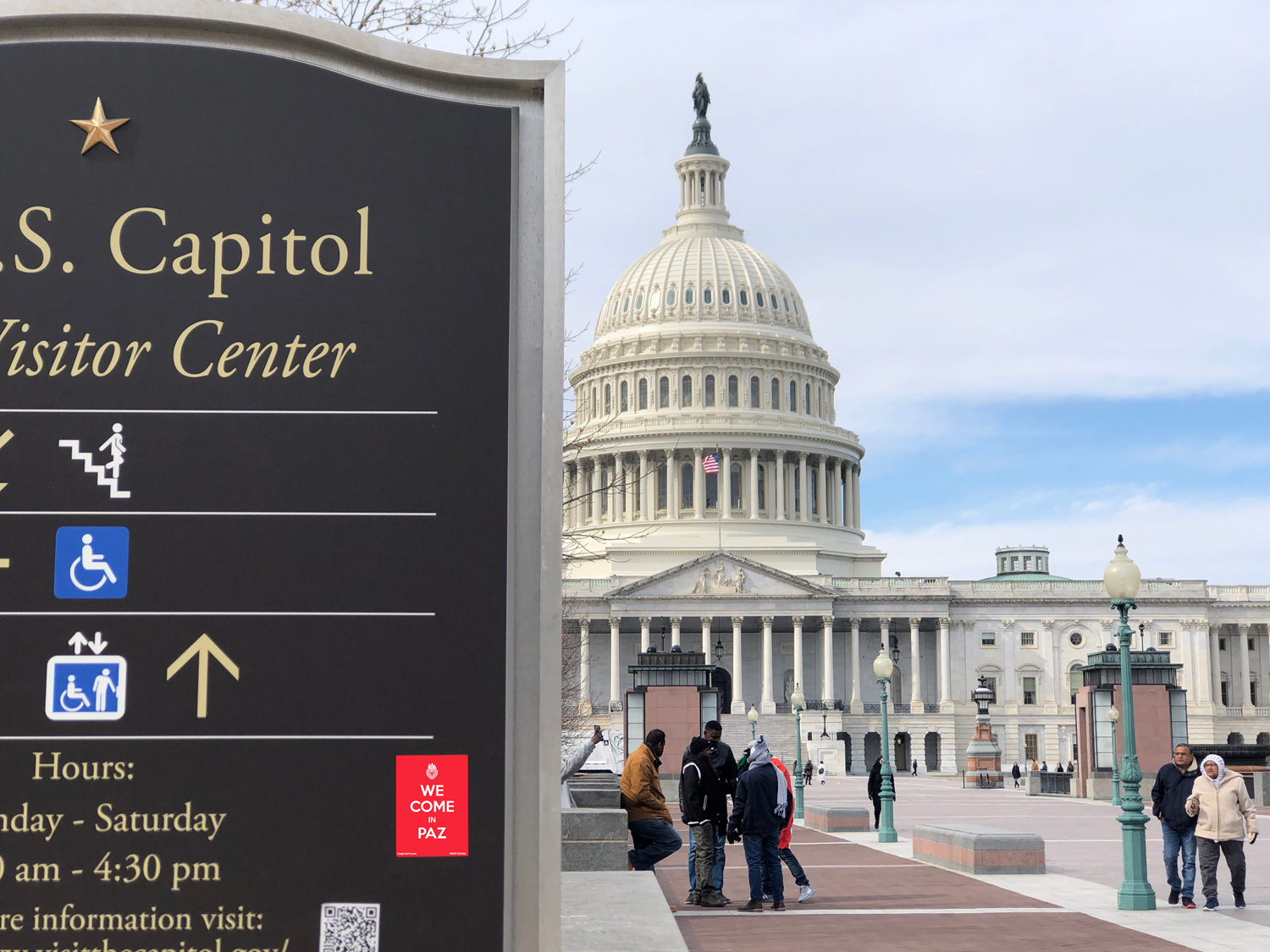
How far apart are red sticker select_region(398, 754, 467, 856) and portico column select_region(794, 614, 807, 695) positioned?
104 m

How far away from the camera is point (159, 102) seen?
4770 mm

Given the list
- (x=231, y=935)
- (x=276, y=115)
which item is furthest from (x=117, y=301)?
(x=231, y=935)

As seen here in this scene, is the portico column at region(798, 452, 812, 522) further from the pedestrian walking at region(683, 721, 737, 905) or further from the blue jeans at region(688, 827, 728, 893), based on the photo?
the pedestrian walking at region(683, 721, 737, 905)

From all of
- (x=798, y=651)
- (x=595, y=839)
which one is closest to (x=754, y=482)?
(x=798, y=651)

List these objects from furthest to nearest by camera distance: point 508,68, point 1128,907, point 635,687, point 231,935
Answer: point 635,687, point 1128,907, point 508,68, point 231,935

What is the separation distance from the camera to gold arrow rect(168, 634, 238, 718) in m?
4.57

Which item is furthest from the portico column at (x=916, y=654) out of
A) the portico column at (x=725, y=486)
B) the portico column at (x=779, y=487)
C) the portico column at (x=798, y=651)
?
the portico column at (x=725, y=486)

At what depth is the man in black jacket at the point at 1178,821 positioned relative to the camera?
17.3 m

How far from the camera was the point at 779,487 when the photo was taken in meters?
122

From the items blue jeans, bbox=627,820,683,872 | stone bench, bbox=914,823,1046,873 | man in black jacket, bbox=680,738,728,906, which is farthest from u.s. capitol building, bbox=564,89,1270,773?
blue jeans, bbox=627,820,683,872

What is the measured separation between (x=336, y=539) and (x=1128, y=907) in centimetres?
1457

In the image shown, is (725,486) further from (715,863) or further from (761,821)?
(761,821)

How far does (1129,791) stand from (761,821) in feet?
15.1

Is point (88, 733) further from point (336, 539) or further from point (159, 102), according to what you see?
point (159, 102)
